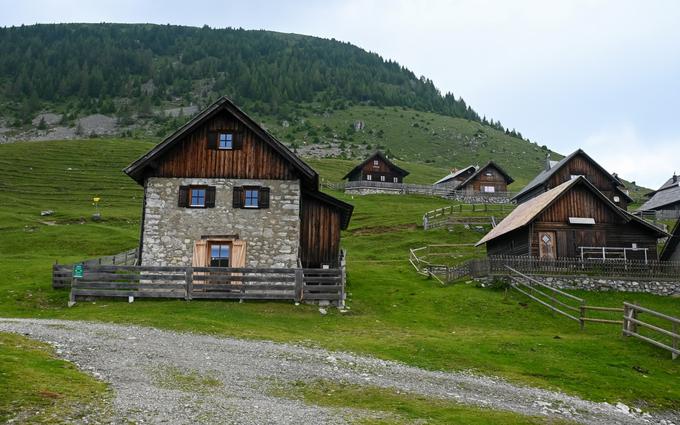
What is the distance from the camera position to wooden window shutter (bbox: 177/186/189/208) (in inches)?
1118

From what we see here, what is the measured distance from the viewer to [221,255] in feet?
92.4

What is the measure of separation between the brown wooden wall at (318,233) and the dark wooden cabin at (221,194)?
2.36 m

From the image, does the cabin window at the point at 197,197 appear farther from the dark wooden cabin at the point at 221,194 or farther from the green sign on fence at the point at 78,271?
the green sign on fence at the point at 78,271

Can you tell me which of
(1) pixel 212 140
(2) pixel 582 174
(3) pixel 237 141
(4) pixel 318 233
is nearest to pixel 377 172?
(2) pixel 582 174

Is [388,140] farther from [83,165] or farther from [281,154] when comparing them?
[281,154]

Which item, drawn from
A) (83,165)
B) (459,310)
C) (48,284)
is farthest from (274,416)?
(83,165)

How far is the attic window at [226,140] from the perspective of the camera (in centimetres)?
2912

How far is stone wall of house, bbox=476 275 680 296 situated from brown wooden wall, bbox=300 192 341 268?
12367 millimetres

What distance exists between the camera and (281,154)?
29.0 metres

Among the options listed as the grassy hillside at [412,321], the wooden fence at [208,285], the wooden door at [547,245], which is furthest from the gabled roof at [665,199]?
the wooden fence at [208,285]

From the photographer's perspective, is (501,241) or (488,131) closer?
(501,241)

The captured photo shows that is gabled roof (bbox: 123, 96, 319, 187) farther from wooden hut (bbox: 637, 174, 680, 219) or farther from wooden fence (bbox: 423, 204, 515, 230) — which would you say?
wooden hut (bbox: 637, 174, 680, 219)

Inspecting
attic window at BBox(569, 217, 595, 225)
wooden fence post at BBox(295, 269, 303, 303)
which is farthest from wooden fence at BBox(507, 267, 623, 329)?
wooden fence post at BBox(295, 269, 303, 303)

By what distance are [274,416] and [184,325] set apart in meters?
9.74
